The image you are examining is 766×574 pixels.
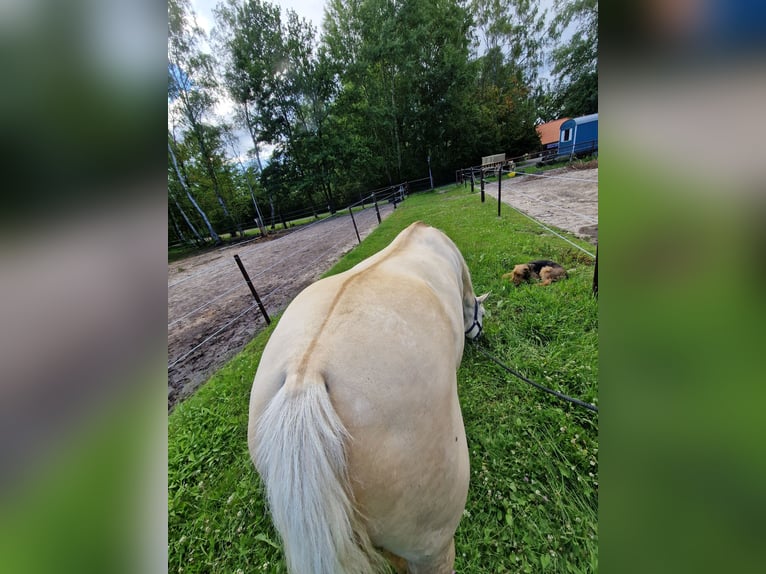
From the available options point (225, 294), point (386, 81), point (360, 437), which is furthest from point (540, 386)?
point (386, 81)

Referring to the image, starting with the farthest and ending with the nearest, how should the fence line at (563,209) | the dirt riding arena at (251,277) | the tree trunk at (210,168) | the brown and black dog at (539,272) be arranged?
the tree trunk at (210,168), the fence line at (563,209), the dirt riding arena at (251,277), the brown and black dog at (539,272)

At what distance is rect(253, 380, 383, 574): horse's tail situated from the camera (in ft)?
1.78

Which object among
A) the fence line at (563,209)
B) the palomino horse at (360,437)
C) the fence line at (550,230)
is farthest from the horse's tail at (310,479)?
the fence line at (563,209)

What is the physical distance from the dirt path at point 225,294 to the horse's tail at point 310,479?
5.94 feet

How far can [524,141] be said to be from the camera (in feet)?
11.0

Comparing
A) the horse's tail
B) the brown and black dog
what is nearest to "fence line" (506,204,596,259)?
the brown and black dog

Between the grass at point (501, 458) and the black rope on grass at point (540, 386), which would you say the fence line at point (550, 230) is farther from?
the black rope on grass at point (540, 386)

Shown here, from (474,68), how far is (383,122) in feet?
5.47

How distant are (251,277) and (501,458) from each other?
13.0ft

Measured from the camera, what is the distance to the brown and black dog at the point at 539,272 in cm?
233

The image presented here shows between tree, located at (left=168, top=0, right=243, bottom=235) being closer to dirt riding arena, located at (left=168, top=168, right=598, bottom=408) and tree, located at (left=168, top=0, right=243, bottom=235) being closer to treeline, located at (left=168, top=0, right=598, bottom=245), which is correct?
treeline, located at (left=168, top=0, right=598, bottom=245)
